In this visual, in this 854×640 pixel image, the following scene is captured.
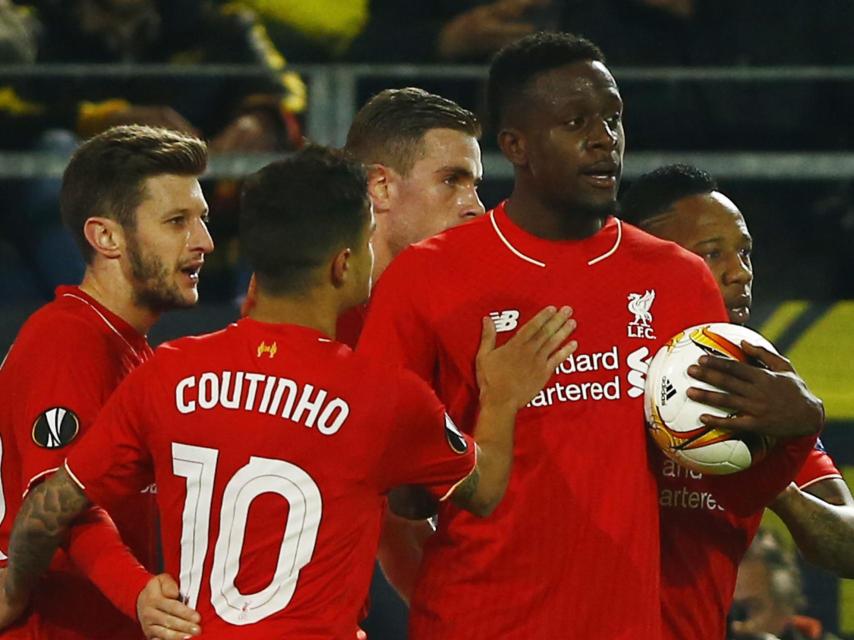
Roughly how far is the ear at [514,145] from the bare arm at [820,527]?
3.27 feet

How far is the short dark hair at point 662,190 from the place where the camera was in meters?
4.26

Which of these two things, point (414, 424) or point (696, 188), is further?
point (696, 188)

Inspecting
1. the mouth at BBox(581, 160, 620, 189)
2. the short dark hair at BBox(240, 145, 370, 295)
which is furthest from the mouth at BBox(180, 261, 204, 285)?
the mouth at BBox(581, 160, 620, 189)

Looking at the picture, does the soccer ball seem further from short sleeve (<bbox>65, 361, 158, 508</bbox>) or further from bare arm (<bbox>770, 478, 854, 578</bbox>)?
short sleeve (<bbox>65, 361, 158, 508</bbox>)

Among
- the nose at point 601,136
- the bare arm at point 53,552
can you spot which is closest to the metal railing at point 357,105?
the nose at point 601,136

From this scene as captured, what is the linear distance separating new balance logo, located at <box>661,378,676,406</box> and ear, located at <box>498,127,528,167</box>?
590mm

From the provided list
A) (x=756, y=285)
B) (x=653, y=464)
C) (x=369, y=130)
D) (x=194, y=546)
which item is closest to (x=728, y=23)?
(x=756, y=285)

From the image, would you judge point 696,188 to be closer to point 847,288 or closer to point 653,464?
point 653,464

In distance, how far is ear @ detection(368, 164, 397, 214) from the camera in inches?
184

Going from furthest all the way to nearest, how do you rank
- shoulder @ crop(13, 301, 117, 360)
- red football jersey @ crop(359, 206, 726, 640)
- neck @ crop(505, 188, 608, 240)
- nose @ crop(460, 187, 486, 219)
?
nose @ crop(460, 187, 486, 219), shoulder @ crop(13, 301, 117, 360), neck @ crop(505, 188, 608, 240), red football jersey @ crop(359, 206, 726, 640)

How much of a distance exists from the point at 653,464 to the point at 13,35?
411 cm

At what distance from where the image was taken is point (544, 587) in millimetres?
3484

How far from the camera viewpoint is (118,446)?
133 inches

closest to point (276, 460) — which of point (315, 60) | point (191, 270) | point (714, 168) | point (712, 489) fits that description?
point (191, 270)
